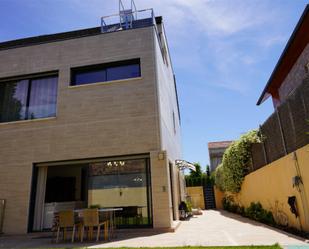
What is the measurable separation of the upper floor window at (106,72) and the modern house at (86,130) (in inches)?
1.8

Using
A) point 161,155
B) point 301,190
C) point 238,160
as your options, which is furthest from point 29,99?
point 301,190

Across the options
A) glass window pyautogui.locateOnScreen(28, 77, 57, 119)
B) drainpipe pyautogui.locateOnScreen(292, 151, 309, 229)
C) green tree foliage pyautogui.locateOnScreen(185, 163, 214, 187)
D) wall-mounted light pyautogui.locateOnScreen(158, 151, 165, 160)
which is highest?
glass window pyautogui.locateOnScreen(28, 77, 57, 119)

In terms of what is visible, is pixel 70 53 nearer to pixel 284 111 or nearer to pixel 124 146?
pixel 124 146

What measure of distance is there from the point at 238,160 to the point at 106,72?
28.0 feet

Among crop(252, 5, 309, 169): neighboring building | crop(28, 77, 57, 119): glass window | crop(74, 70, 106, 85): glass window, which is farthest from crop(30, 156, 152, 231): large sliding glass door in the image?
crop(252, 5, 309, 169): neighboring building

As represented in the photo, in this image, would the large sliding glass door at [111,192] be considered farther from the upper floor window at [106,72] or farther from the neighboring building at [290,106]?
Result: the neighboring building at [290,106]

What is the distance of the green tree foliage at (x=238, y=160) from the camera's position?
13.5 m

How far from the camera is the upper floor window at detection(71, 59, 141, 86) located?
12086 mm

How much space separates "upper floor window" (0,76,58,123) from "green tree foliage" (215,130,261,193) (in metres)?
9.48

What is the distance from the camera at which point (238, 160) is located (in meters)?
14.7

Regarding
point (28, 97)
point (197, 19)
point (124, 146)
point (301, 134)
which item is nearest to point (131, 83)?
point (124, 146)

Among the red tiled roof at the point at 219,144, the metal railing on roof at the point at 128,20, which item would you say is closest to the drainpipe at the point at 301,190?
the metal railing on roof at the point at 128,20

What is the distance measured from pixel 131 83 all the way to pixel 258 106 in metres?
12.1

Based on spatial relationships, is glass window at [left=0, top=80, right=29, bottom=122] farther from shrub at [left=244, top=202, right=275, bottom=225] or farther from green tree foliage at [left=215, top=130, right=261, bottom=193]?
shrub at [left=244, top=202, right=275, bottom=225]
